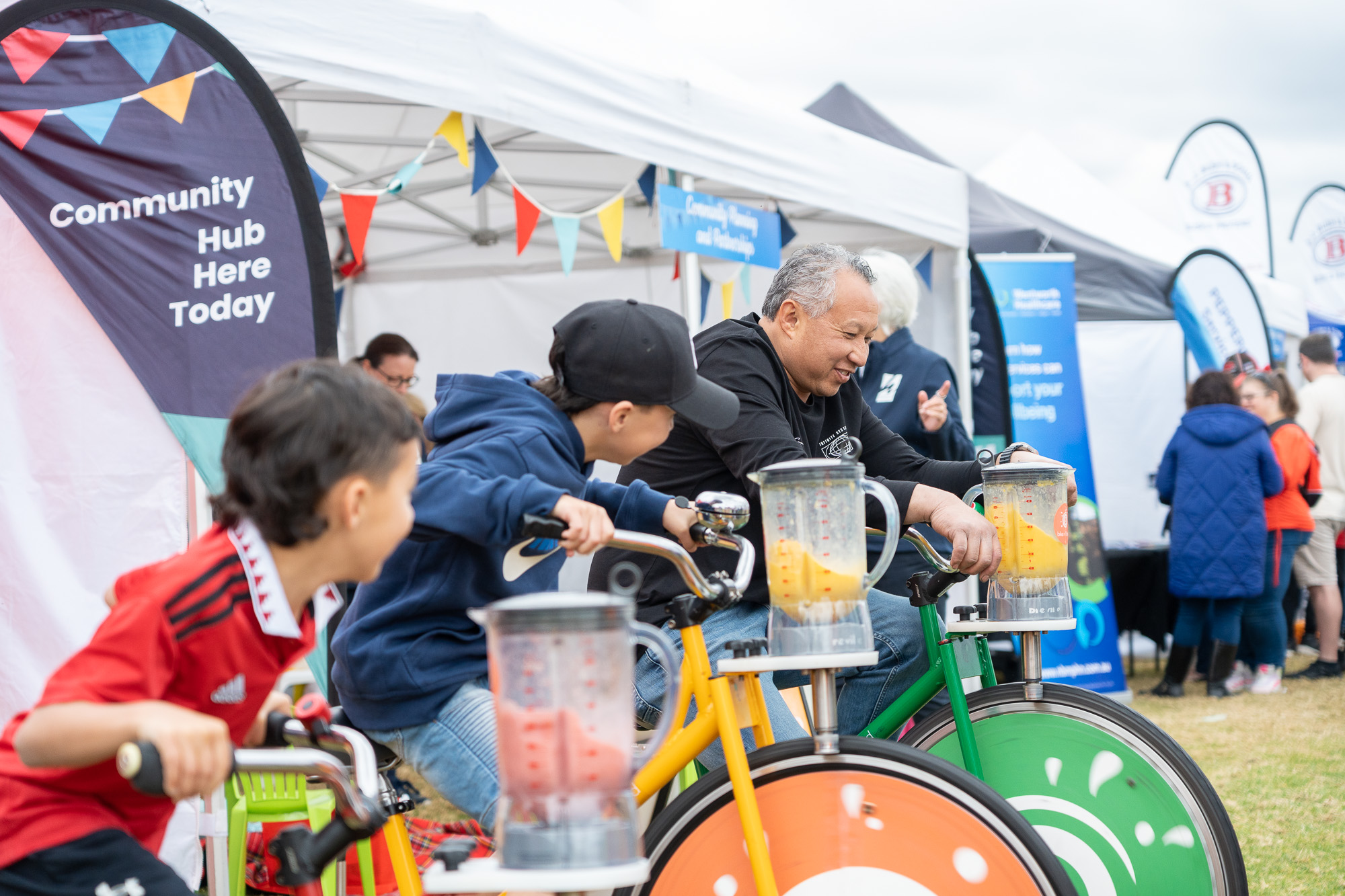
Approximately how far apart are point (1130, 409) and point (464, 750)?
965cm

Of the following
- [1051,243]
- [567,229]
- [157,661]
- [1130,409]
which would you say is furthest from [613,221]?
[1130,409]

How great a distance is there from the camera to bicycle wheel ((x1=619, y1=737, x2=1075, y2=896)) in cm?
204

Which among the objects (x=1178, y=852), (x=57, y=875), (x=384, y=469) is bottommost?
(x=1178, y=852)

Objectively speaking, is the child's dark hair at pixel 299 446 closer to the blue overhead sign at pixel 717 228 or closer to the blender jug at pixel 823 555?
the blender jug at pixel 823 555

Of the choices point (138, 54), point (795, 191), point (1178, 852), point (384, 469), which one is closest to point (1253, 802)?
point (1178, 852)

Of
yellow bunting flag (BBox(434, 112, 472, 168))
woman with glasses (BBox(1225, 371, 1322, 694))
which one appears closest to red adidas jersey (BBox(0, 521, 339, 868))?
yellow bunting flag (BBox(434, 112, 472, 168))

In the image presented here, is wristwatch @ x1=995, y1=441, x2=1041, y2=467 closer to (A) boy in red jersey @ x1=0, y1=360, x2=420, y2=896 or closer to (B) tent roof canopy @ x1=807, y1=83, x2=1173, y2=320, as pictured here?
(A) boy in red jersey @ x1=0, y1=360, x2=420, y2=896

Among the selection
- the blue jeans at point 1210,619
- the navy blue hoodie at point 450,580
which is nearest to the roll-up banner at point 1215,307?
the blue jeans at point 1210,619

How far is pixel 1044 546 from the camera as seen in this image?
8.46ft

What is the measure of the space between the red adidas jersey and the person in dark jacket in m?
3.33

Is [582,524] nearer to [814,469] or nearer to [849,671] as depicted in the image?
[814,469]

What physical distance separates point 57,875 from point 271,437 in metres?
0.59

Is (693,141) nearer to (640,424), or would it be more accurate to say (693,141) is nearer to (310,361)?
(640,424)

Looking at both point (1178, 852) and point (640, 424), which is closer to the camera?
point (640, 424)
